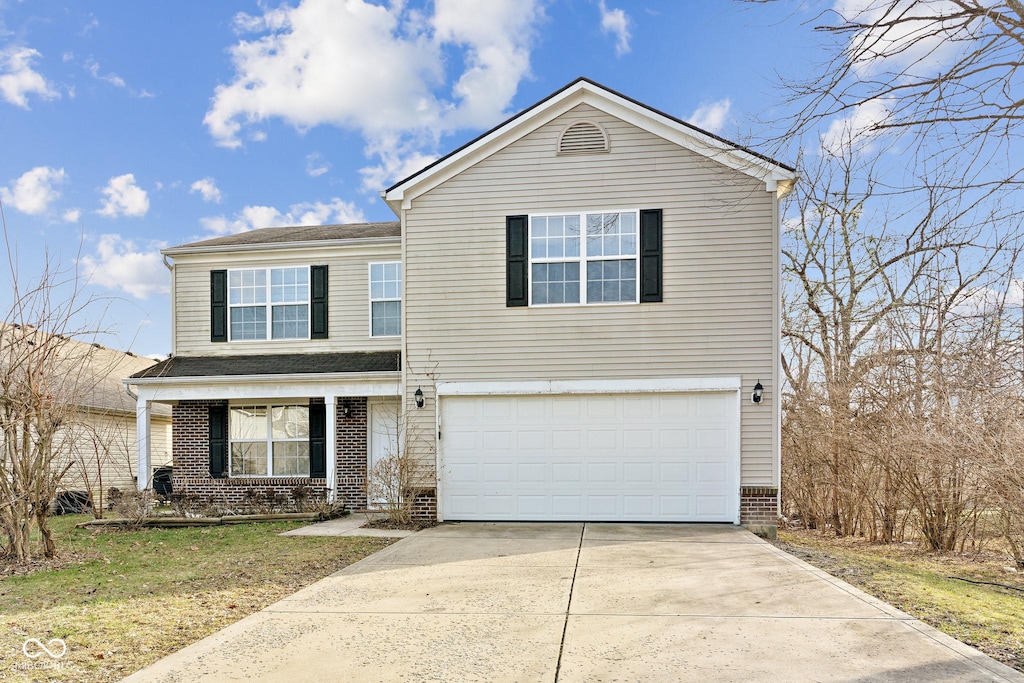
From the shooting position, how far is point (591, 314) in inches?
417

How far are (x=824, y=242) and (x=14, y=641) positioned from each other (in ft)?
54.4

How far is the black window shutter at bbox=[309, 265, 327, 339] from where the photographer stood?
13641 millimetres

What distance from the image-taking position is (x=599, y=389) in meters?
10.5

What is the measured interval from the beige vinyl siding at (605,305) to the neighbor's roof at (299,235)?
3.11m

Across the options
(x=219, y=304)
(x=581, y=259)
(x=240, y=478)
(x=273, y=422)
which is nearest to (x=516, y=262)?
(x=581, y=259)

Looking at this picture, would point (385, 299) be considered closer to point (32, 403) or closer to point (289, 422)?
point (289, 422)

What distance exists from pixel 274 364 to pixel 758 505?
9.36 metres

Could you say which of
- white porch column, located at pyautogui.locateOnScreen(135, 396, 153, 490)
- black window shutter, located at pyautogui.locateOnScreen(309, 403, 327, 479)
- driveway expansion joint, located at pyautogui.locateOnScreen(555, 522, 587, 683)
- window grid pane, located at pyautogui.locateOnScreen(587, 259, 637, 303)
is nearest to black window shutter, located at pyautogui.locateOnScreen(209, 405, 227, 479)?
white porch column, located at pyautogui.locateOnScreen(135, 396, 153, 490)

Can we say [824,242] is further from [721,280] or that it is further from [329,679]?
[329,679]

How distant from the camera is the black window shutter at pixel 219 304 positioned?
13.9 meters

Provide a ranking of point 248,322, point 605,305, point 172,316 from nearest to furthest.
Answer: point 605,305 → point 248,322 → point 172,316

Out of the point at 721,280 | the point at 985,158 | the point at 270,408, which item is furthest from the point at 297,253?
the point at 985,158

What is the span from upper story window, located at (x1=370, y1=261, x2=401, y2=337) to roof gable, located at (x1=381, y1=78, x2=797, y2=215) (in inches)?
96.7

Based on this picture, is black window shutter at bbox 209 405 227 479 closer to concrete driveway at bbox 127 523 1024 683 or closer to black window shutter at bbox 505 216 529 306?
black window shutter at bbox 505 216 529 306
